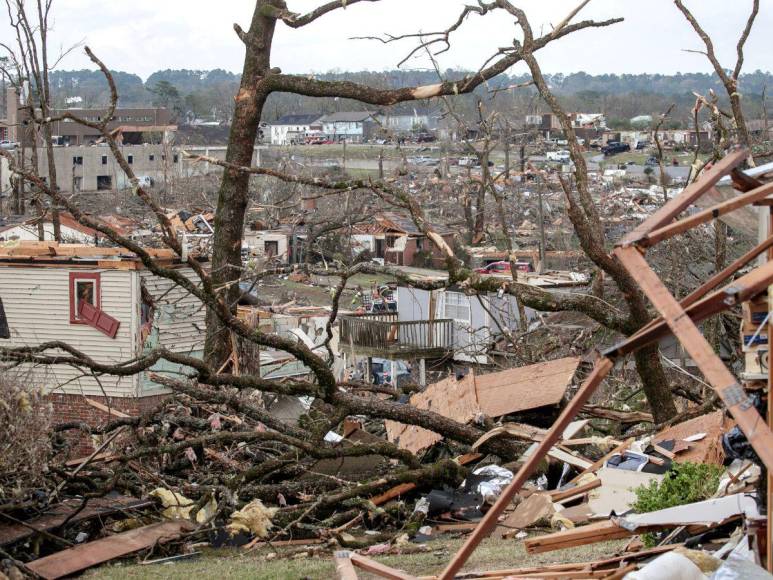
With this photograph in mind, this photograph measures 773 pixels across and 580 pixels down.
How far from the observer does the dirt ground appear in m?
6.20

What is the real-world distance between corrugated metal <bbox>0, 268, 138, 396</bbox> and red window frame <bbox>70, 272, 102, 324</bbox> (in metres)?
0.06

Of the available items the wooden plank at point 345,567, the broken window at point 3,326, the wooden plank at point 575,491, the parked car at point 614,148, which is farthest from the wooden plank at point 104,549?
the parked car at point 614,148

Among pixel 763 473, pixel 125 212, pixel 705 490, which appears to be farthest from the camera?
pixel 125 212

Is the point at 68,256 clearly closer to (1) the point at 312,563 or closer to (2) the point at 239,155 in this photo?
(2) the point at 239,155

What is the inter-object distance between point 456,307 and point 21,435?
2109 centimetres

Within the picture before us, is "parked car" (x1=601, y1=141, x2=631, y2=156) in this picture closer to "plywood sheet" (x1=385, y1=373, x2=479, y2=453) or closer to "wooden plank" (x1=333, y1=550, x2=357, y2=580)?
"plywood sheet" (x1=385, y1=373, x2=479, y2=453)

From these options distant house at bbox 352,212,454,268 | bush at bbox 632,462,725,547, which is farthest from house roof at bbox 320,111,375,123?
bush at bbox 632,462,725,547

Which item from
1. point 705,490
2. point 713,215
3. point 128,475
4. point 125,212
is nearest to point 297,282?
point 125,212

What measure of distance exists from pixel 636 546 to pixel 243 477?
3.92m

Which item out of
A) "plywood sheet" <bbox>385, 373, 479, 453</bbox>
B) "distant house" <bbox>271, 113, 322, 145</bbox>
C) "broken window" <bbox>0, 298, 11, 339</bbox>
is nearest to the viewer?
"plywood sheet" <bbox>385, 373, 479, 453</bbox>

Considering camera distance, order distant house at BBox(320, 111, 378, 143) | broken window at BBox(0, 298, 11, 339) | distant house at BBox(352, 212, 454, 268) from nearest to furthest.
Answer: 1. broken window at BBox(0, 298, 11, 339)
2. distant house at BBox(352, 212, 454, 268)
3. distant house at BBox(320, 111, 378, 143)

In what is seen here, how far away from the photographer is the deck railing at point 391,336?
2439 centimetres

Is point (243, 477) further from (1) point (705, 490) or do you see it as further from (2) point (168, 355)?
(1) point (705, 490)

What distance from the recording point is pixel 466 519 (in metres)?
8.48
